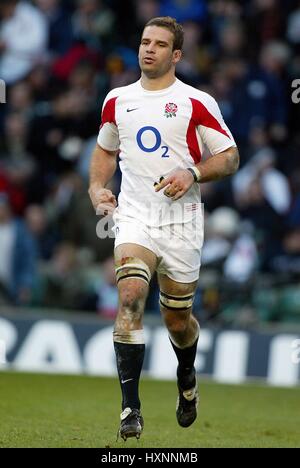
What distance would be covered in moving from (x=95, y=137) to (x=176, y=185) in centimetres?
905

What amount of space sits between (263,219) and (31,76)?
164 inches

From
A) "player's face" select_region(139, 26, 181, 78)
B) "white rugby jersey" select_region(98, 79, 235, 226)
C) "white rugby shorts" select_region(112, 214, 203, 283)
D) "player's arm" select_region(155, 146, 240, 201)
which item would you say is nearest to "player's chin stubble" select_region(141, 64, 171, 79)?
"player's face" select_region(139, 26, 181, 78)

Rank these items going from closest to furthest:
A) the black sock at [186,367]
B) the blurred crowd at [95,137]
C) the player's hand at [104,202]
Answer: the player's hand at [104,202] → the black sock at [186,367] → the blurred crowd at [95,137]

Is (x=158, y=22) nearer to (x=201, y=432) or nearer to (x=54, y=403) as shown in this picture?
(x=201, y=432)

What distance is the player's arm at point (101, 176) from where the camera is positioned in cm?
881

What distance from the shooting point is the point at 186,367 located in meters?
9.68

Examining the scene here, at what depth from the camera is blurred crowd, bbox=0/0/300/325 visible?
1582 cm

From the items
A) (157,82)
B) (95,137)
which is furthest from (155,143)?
(95,137)

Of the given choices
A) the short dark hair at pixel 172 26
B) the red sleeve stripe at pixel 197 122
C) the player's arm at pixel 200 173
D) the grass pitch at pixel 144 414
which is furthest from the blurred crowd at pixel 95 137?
the short dark hair at pixel 172 26

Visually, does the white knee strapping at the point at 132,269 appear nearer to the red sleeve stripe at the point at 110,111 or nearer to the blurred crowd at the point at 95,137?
the red sleeve stripe at the point at 110,111

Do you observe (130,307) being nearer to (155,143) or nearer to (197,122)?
(155,143)

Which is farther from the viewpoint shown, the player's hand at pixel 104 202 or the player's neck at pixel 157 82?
the player's neck at pixel 157 82

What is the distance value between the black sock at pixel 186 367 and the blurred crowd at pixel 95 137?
557 cm

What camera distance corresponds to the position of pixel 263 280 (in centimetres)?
1547
